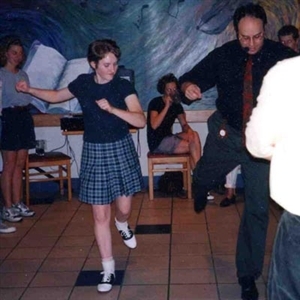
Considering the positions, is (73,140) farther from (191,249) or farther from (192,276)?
(192,276)

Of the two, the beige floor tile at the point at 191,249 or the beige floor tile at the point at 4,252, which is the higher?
the beige floor tile at the point at 191,249

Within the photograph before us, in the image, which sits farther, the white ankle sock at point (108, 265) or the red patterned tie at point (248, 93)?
the white ankle sock at point (108, 265)

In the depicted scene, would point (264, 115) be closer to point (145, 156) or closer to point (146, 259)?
point (146, 259)

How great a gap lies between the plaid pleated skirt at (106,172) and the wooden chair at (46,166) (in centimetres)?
246

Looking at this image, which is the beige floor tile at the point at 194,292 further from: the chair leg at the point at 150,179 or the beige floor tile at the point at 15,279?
the chair leg at the point at 150,179

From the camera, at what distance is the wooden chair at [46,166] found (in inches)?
232

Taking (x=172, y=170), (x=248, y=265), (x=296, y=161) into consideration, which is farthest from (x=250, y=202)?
(x=172, y=170)

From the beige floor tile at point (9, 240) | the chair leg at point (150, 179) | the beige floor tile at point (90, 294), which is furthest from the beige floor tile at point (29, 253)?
the chair leg at point (150, 179)

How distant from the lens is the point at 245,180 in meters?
3.20

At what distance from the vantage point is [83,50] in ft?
20.6

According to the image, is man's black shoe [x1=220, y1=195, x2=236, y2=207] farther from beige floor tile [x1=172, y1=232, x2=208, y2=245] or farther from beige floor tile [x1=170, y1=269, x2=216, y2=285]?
beige floor tile [x1=170, y1=269, x2=216, y2=285]

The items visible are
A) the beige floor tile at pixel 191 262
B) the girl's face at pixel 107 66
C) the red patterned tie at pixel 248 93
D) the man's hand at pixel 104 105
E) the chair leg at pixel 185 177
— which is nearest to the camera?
the red patterned tie at pixel 248 93

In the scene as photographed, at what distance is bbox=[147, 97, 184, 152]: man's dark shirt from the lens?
19.6ft

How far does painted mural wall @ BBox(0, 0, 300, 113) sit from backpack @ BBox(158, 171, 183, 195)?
820 mm
